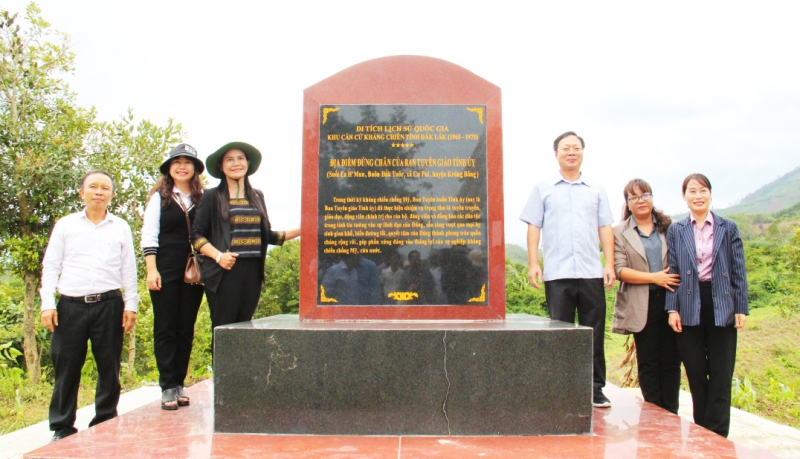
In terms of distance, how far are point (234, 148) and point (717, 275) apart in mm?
3092

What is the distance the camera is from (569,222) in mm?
3570

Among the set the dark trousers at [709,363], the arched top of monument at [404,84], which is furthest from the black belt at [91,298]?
the dark trousers at [709,363]

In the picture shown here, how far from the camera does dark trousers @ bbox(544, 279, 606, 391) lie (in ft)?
11.5

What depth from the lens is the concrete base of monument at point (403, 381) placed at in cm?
281

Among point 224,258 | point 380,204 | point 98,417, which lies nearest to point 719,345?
point 380,204

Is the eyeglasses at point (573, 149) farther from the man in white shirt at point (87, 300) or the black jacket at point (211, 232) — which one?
the man in white shirt at point (87, 300)

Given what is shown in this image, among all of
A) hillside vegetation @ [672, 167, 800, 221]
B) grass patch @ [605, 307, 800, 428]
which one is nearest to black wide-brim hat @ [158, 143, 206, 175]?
grass patch @ [605, 307, 800, 428]

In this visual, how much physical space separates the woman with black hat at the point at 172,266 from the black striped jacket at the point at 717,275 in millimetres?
3059

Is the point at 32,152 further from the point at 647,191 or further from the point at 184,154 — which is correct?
the point at 647,191

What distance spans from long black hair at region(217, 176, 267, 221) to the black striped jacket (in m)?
2.66

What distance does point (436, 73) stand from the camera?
12.3ft

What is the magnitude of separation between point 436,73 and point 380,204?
0.98 metres

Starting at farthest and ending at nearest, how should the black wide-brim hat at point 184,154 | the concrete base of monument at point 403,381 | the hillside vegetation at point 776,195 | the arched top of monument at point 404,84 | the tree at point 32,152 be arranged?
the hillside vegetation at point 776,195 < the tree at point 32,152 < the arched top of monument at point 404,84 < the black wide-brim hat at point 184,154 < the concrete base of monument at point 403,381


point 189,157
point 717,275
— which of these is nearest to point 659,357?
point 717,275
